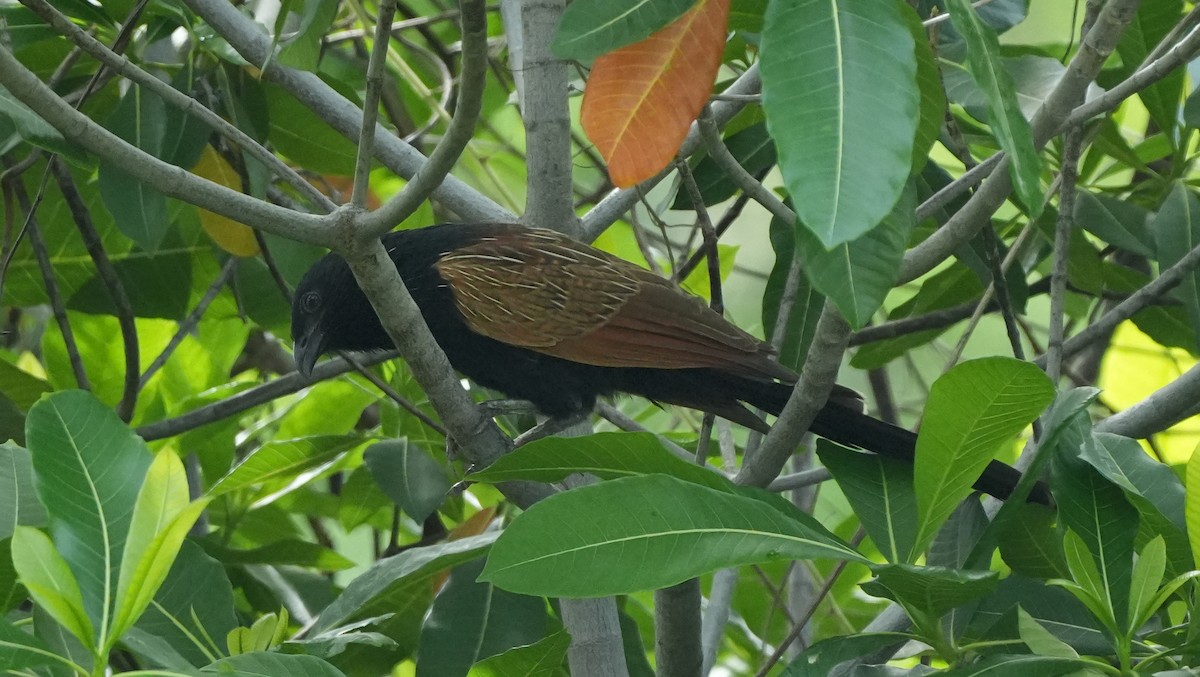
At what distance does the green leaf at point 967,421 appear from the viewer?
1483 millimetres

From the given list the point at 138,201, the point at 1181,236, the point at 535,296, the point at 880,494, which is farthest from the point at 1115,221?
the point at 138,201

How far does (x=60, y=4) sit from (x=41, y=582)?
1610 mm

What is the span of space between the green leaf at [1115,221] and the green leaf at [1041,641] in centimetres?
127

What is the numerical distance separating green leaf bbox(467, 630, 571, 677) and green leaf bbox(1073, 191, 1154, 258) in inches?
59.4

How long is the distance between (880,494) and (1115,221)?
3.67ft

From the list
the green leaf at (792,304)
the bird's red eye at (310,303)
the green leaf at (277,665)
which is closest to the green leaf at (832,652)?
the green leaf at (277,665)

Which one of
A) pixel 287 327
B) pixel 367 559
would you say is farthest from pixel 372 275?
pixel 367 559

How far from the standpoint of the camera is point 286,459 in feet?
8.63

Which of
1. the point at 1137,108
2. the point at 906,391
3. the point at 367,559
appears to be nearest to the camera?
the point at 1137,108

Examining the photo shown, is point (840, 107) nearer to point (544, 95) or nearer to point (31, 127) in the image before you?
point (544, 95)

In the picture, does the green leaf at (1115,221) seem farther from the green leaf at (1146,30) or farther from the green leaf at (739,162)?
the green leaf at (739,162)

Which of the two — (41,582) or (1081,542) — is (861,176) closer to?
(1081,542)

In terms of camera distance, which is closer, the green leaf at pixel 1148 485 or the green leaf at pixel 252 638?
the green leaf at pixel 1148 485

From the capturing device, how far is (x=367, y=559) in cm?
506
